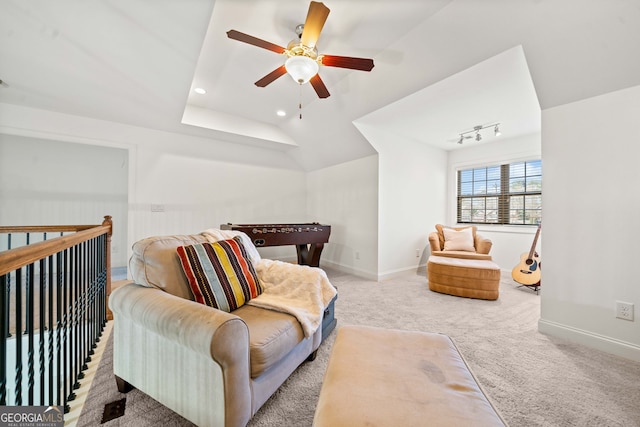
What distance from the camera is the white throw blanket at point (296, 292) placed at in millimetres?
1456

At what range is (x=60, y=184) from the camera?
4.10 meters

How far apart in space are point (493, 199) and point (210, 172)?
5.15 metres

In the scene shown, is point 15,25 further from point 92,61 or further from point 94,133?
point 94,133

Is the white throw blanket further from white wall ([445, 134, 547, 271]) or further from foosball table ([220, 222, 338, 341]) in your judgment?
white wall ([445, 134, 547, 271])

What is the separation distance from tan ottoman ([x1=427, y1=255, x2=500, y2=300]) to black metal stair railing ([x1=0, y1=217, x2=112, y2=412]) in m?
3.52

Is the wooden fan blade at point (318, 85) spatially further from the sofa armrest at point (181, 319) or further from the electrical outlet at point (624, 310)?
the electrical outlet at point (624, 310)

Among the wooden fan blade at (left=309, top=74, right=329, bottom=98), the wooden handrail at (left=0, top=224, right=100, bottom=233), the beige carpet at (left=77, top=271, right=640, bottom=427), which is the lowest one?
the beige carpet at (left=77, top=271, right=640, bottom=427)

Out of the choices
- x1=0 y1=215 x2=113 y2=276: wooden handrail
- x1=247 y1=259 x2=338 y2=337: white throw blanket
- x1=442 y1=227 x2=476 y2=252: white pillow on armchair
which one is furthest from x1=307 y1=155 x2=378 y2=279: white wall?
x1=0 y1=215 x2=113 y2=276: wooden handrail

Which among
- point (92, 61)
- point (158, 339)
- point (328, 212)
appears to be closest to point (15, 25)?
point (92, 61)

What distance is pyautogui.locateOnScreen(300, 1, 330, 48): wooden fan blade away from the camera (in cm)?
151

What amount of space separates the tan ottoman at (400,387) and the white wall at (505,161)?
380cm

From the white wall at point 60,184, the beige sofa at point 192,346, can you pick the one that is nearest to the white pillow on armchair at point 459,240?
the beige sofa at point 192,346

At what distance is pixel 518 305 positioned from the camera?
278cm

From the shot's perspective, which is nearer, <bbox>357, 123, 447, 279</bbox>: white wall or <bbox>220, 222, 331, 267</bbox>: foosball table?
<bbox>220, 222, 331, 267</bbox>: foosball table
